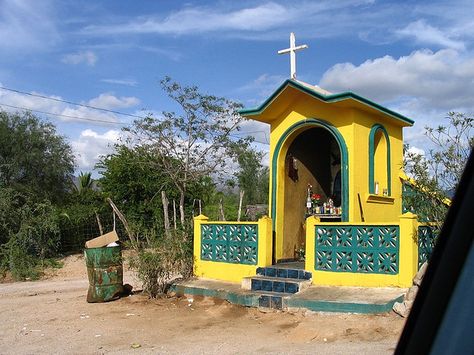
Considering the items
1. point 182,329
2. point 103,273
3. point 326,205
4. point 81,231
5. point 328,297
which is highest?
point 326,205

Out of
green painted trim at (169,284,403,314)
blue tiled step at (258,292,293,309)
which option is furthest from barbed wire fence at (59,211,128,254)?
blue tiled step at (258,292,293,309)

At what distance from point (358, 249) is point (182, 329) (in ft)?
10.7

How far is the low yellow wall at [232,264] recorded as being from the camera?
426 inches

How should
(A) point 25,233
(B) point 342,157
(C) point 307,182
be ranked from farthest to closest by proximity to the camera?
1. (A) point 25,233
2. (C) point 307,182
3. (B) point 342,157

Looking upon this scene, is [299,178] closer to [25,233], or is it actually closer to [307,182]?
[307,182]

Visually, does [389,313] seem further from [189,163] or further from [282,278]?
[189,163]

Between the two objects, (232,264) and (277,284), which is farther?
(232,264)

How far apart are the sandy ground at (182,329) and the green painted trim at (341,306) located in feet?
0.29

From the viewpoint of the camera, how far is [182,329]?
8.59m

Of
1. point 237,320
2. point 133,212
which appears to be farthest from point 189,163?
point 237,320

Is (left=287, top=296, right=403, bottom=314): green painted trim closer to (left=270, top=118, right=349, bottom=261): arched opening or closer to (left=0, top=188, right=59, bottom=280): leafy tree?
(left=270, top=118, right=349, bottom=261): arched opening

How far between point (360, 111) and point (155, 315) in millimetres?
5491

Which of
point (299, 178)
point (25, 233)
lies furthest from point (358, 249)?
point (25, 233)

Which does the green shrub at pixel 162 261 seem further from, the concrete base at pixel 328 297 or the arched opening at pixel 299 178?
the arched opening at pixel 299 178
